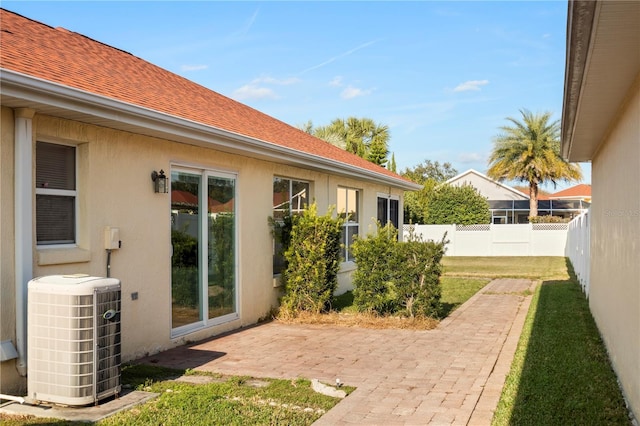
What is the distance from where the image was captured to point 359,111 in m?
35.3

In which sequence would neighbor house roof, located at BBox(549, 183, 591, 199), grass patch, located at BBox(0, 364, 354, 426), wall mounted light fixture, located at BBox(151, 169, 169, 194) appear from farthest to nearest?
neighbor house roof, located at BBox(549, 183, 591, 199), wall mounted light fixture, located at BBox(151, 169, 169, 194), grass patch, located at BBox(0, 364, 354, 426)

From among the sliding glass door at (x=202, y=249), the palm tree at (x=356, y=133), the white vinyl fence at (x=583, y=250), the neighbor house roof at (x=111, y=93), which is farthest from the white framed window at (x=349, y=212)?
the palm tree at (x=356, y=133)

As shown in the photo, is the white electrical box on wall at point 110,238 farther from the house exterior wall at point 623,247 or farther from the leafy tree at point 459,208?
the leafy tree at point 459,208

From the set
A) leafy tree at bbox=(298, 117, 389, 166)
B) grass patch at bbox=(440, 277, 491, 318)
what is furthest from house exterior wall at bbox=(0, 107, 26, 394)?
leafy tree at bbox=(298, 117, 389, 166)

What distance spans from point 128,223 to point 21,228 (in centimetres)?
174

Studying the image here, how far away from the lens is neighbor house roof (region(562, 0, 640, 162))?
3.57 metres

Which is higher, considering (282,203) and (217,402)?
(282,203)

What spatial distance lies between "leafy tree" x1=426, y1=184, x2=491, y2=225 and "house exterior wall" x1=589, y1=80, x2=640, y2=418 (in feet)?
91.5

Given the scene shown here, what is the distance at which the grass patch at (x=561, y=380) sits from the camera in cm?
503

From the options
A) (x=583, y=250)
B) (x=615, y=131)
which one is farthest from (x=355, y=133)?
(x=615, y=131)

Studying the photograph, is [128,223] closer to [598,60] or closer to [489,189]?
[598,60]

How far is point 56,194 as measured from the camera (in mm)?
6191

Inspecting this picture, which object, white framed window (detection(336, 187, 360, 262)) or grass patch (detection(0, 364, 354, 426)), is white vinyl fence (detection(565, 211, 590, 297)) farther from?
grass patch (detection(0, 364, 354, 426))

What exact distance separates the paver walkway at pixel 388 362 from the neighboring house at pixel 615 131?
1325 mm
